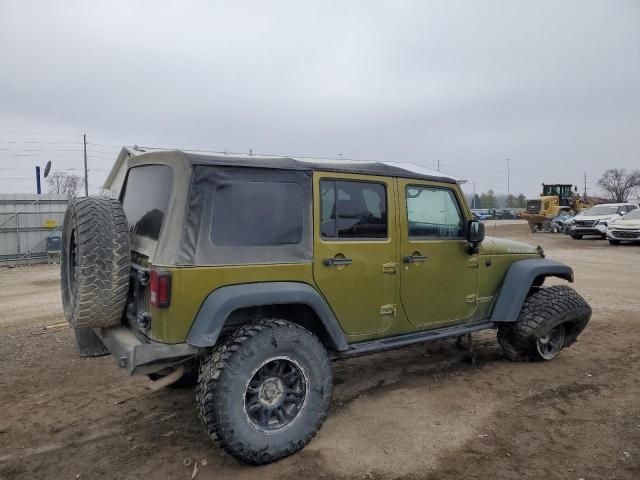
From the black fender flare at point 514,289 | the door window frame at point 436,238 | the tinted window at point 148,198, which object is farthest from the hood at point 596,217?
the tinted window at point 148,198

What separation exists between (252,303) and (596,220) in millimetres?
22856

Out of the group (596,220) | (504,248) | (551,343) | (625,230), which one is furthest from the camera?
(596,220)

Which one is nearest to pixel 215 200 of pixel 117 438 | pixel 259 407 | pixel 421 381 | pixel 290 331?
pixel 290 331

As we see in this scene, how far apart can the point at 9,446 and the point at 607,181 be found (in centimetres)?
8065

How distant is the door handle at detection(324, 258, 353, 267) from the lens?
11.8ft

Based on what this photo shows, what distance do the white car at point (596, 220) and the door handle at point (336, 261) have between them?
21.6m

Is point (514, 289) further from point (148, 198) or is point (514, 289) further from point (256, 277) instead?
point (148, 198)

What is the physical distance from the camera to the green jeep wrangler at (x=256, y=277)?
10.1ft


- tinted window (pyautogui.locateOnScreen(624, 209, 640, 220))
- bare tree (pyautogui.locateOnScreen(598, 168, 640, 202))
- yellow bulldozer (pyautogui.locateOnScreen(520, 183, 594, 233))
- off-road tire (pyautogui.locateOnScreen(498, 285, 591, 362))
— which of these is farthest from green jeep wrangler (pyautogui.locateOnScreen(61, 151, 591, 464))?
bare tree (pyautogui.locateOnScreen(598, 168, 640, 202))

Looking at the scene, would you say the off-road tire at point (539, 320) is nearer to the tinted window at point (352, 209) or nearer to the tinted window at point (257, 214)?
the tinted window at point (352, 209)

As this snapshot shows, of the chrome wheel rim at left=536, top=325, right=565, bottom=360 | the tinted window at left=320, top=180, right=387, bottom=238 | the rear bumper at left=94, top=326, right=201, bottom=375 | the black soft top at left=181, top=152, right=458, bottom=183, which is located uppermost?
the black soft top at left=181, top=152, right=458, bottom=183

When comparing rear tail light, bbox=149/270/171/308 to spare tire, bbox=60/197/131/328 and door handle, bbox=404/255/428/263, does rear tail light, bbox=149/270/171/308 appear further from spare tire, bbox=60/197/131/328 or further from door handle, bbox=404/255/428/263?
door handle, bbox=404/255/428/263

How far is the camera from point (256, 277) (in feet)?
10.9

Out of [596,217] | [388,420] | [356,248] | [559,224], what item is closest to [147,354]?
[356,248]
